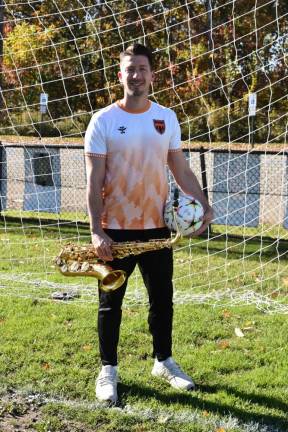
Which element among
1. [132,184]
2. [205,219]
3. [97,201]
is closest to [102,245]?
[97,201]

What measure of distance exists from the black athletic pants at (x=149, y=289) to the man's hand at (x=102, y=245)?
0.46 feet

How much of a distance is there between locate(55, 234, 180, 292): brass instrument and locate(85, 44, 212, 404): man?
7 centimetres

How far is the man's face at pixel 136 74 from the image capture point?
355 centimetres

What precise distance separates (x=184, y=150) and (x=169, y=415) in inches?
284

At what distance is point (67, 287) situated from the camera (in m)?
6.32

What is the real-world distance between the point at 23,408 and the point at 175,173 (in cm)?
168

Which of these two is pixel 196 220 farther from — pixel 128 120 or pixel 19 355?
pixel 19 355

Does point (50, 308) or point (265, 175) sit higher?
A: point (265, 175)

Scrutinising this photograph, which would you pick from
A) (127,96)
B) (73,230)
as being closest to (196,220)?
(127,96)

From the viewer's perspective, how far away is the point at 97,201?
3.59 m

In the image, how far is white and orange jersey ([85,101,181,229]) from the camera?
3555 mm

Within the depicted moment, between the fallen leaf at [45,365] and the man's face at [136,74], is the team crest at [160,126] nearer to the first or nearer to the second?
the man's face at [136,74]

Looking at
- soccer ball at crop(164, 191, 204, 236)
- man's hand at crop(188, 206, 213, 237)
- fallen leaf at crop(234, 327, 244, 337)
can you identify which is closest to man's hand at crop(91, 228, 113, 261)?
soccer ball at crop(164, 191, 204, 236)

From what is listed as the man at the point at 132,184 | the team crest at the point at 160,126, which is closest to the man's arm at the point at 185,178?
the man at the point at 132,184
